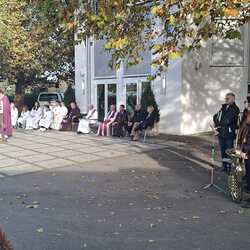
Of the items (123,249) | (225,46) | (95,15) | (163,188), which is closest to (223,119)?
(163,188)

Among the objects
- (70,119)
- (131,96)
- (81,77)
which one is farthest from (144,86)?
(81,77)

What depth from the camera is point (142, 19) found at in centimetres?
784

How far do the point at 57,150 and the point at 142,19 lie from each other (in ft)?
23.4

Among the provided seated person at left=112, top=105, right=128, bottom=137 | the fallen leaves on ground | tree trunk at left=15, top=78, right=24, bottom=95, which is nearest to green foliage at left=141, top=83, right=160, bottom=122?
seated person at left=112, top=105, right=128, bottom=137

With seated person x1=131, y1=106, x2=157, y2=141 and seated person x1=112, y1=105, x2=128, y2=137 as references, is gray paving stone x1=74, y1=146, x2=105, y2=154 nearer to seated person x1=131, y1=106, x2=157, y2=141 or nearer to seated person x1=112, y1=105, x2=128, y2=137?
seated person x1=131, y1=106, x2=157, y2=141

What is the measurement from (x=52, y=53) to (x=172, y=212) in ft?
86.2

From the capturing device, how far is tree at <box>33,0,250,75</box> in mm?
6219

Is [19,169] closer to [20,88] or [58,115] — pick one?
[58,115]

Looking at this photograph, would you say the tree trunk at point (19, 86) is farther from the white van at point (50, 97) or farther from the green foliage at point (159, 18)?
the green foliage at point (159, 18)

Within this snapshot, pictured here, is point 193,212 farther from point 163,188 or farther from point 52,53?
point 52,53

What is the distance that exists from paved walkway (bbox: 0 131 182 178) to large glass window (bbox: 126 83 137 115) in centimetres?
435

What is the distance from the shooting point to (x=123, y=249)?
5.39 meters

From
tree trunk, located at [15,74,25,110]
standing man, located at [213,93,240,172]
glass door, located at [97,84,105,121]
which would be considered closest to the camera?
standing man, located at [213,93,240,172]

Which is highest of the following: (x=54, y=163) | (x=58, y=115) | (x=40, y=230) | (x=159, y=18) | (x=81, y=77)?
(x=81, y=77)
